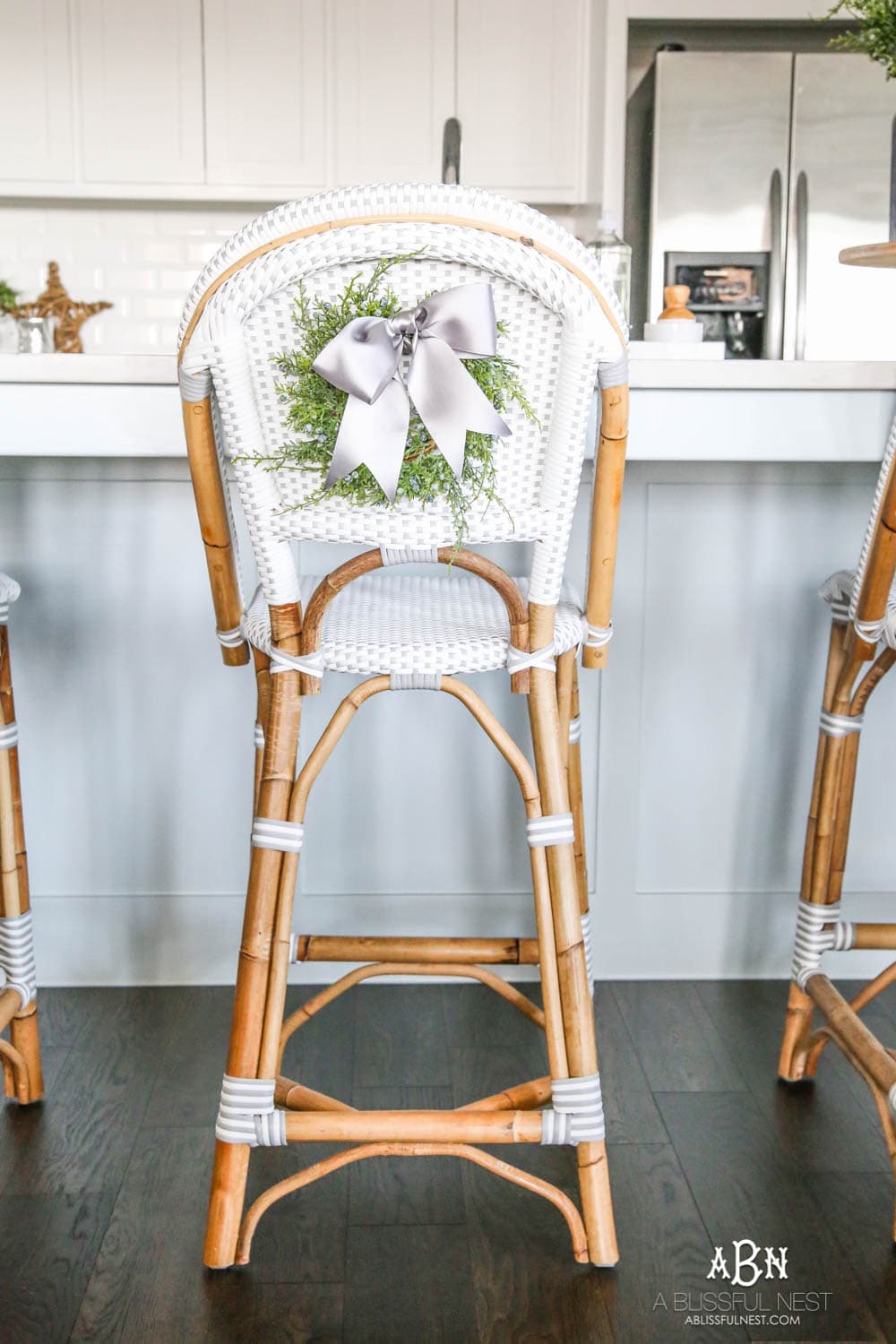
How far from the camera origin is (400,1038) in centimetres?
179

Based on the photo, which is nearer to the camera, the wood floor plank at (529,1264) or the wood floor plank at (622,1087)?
the wood floor plank at (529,1264)

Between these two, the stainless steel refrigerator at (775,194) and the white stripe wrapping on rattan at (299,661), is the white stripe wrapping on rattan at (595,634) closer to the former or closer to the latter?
the white stripe wrapping on rattan at (299,661)

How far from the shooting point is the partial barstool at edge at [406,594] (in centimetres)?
104

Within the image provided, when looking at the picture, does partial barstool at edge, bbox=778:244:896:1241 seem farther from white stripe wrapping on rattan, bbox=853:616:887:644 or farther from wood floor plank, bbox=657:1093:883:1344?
wood floor plank, bbox=657:1093:883:1344

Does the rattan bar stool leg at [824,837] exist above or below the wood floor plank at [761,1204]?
above

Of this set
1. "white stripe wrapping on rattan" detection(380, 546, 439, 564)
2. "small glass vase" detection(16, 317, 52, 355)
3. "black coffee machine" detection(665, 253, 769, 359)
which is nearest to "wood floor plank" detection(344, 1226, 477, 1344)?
"white stripe wrapping on rattan" detection(380, 546, 439, 564)

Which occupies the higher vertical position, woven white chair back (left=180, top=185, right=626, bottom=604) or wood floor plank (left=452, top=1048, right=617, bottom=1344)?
woven white chair back (left=180, top=185, right=626, bottom=604)

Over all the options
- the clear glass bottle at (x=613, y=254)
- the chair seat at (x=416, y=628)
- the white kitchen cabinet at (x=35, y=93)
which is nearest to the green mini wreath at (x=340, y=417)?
the chair seat at (x=416, y=628)

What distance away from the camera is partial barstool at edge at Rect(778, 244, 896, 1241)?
143 cm

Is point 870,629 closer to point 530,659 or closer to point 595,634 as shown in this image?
point 595,634

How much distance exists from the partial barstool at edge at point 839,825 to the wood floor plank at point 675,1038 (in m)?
0.09

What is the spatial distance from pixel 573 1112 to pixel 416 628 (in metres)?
0.50

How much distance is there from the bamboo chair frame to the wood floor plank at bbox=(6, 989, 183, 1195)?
84 cm

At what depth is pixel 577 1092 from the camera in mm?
1240
